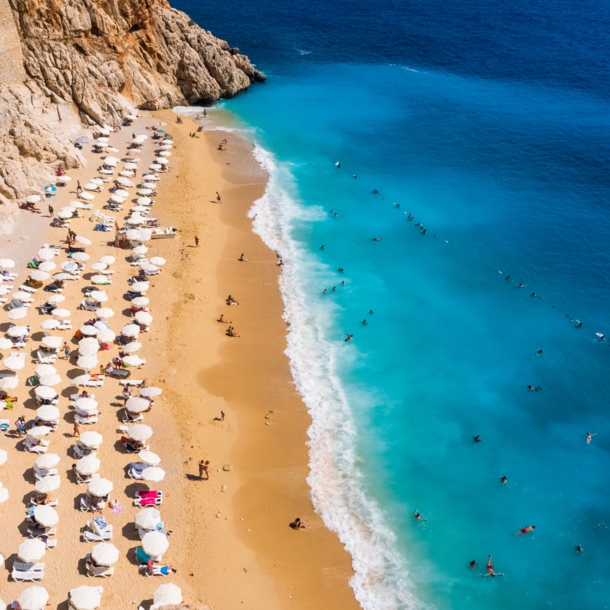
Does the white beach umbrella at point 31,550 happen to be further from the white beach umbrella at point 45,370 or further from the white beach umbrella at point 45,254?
the white beach umbrella at point 45,254

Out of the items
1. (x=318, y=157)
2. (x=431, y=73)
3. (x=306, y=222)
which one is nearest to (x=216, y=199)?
(x=306, y=222)

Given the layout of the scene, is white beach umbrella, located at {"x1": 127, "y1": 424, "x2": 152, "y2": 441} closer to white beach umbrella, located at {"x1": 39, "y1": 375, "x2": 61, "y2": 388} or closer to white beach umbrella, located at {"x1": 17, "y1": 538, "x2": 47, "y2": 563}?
white beach umbrella, located at {"x1": 39, "y1": 375, "x2": 61, "y2": 388}

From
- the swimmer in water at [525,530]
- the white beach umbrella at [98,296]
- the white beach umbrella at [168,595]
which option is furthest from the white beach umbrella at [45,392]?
the swimmer in water at [525,530]

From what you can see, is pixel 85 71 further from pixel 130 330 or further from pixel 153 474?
pixel 153 474

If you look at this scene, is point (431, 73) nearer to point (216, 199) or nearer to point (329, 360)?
point (216, 199)

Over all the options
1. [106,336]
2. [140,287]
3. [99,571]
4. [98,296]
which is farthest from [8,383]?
[99,571]
